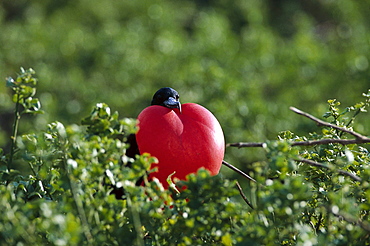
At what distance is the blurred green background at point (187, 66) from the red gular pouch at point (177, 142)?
6.04 ft

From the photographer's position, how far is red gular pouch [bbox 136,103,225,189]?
1.00 meters

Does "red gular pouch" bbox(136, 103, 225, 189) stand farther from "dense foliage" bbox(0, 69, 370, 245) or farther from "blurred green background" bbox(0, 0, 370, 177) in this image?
"blurred green background" bbox(0, 0, 370, 177)

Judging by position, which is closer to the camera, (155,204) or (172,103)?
(155,204)

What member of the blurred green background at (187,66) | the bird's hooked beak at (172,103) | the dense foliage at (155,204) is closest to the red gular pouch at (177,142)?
the bird's hooked beak at (172,103)

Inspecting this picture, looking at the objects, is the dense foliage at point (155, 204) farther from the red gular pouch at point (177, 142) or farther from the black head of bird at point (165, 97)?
the black head of bird at point (165, 97)

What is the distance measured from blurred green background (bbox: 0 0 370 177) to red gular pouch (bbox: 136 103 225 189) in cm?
184

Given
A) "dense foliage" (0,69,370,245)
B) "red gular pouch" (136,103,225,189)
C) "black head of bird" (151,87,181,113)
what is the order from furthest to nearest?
1. "black head of bird" (151,87,181,113)
2. "red gular pouch" (136,103,225,189)
3. "dense foliage" (0,69,370,245)

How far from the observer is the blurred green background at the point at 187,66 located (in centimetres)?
363

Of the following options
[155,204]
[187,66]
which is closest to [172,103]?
[155,204]

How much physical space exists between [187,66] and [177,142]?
3249mm

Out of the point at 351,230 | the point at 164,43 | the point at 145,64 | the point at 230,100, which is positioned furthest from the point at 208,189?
the point at 164,43

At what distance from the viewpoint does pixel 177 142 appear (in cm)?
100

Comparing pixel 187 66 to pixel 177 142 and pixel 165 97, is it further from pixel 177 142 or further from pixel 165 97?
pixel 177 142

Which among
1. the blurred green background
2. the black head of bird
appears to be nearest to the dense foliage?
the black head of bird
